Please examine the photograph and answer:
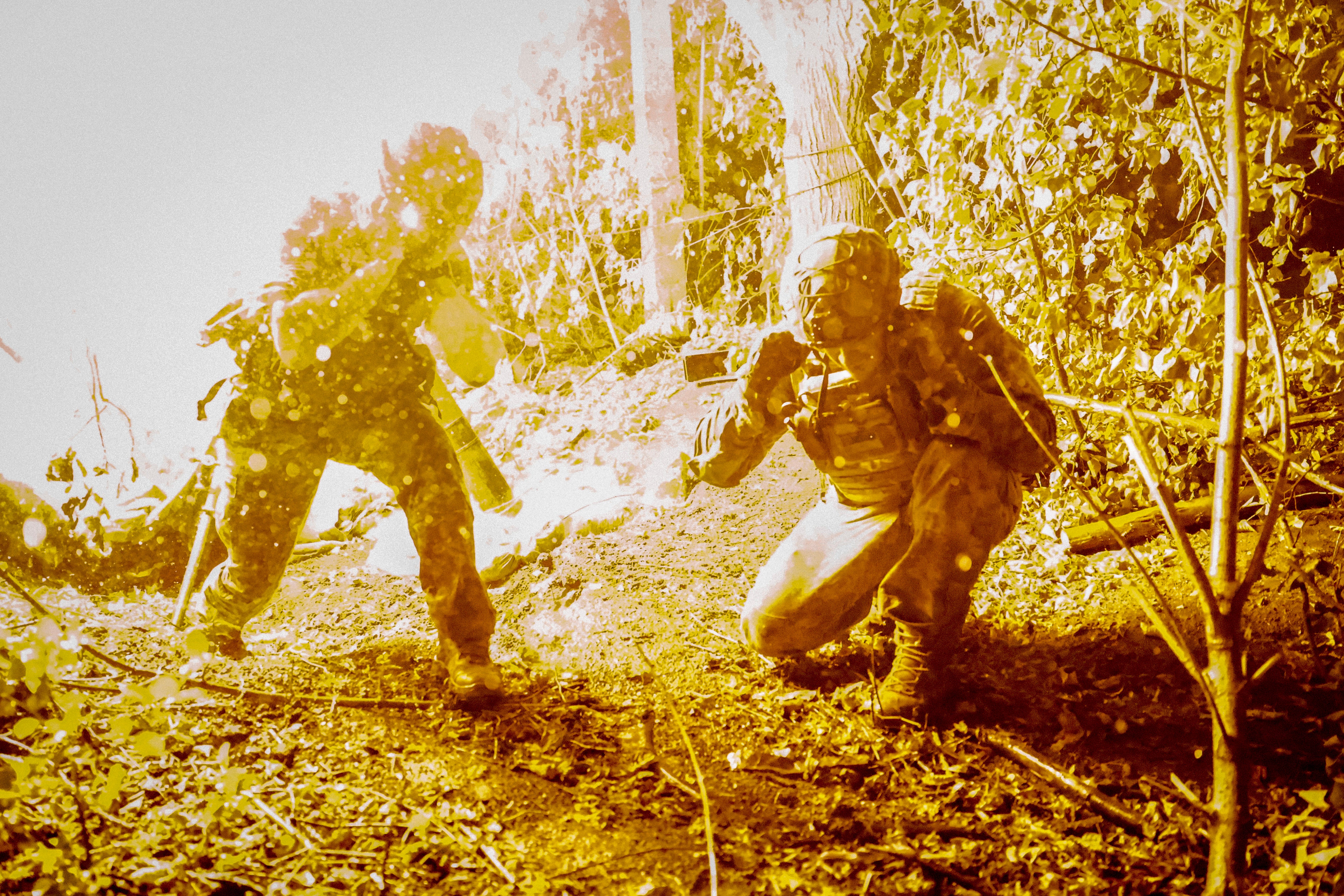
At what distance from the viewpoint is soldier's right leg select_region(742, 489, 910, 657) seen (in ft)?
8.16

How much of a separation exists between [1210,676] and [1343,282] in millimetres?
1728

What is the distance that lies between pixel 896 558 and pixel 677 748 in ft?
3.28

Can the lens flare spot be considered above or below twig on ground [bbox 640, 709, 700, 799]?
above

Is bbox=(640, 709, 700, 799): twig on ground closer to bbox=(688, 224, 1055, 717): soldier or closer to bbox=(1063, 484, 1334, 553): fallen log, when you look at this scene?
bbox=(688, 224, 1055, 717): soldier

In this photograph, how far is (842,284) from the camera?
2158 millimetres

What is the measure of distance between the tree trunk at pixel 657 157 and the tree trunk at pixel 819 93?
0.50 m

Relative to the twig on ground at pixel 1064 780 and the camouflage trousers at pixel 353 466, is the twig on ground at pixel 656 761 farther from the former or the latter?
the twig on ground at pixel 1064 780

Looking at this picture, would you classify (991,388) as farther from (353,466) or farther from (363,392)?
(353,466)

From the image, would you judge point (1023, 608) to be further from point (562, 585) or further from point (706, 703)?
point (562, 585)

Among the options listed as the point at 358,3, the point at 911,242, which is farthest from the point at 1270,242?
the point at 358,3

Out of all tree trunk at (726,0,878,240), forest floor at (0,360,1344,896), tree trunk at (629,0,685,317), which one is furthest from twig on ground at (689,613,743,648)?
tree trunk at (629,0,685,317)

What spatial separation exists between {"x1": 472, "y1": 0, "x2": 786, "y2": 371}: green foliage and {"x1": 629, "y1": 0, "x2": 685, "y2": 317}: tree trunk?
7cm

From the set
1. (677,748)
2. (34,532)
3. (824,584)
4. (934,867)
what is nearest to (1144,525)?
(824,584)

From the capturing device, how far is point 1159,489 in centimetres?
154
